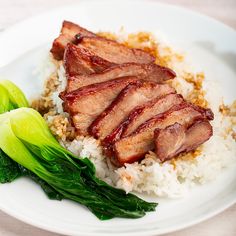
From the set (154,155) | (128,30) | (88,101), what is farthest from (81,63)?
(128,30)

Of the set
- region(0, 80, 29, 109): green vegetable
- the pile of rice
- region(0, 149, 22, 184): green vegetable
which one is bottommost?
region(0, 149, 22, 184): green vegetable

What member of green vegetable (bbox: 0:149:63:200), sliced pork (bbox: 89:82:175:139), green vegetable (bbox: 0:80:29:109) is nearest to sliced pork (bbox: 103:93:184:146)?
sliced pork (bbox: 89:82:175:139)

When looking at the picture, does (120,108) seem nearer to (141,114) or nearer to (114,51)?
(141,114)

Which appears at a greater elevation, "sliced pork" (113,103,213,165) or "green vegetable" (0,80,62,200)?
"sliced pork" (113,103,213,165)

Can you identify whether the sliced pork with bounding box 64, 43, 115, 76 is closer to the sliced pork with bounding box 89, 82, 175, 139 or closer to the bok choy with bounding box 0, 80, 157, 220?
the sliced pork with bounding box 89, 82, 175, 139

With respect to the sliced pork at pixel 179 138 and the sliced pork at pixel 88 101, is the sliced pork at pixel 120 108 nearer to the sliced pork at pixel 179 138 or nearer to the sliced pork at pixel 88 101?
the sliced pork at pixel 88 101

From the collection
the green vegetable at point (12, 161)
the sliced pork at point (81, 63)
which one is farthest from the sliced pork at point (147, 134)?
the sliced pork at point (81, 63)

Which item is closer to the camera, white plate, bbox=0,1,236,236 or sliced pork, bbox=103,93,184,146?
white plate, bbox=0,1,236,236
